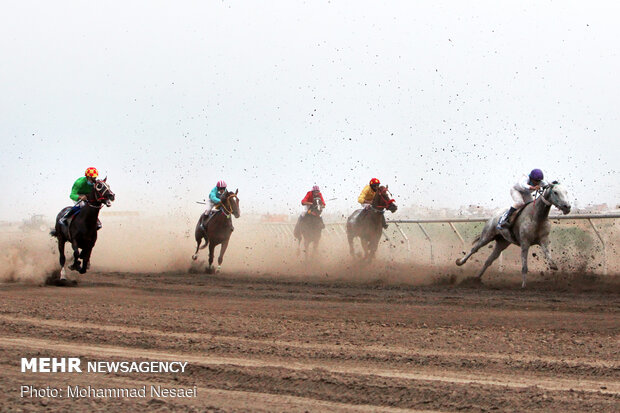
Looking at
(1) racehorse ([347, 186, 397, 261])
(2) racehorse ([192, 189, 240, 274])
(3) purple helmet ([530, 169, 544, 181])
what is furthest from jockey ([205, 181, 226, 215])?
(3) purple helmet ([530, 169, 544, 181])

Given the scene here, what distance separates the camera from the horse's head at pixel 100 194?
531 inches

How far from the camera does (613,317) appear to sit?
9.38 metres

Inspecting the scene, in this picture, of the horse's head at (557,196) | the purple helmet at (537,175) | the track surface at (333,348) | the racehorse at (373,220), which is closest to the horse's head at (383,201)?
the racehorse at (373,220)

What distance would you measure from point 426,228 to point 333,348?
527 inches

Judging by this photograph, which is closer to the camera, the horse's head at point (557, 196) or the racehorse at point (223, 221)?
the horse's head at point (557, 196)

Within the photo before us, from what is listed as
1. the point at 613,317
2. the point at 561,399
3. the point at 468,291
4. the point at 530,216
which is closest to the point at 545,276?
the point at 530,216

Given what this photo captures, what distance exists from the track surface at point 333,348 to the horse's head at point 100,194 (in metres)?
2.02

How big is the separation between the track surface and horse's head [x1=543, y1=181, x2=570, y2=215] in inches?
66.8

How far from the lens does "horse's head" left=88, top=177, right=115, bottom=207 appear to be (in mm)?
13492

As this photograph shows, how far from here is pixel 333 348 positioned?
7.10 metres

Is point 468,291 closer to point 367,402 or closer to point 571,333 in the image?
point 571,333

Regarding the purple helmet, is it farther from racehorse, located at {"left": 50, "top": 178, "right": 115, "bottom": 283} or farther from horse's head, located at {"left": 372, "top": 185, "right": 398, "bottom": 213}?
racehorse, located at {"left": 50, "top": 178, "right": 115, "bottom": 283}

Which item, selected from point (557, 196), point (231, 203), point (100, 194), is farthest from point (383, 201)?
point (100, 194)

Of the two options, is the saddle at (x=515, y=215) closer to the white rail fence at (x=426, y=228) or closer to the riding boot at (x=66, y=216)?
the white rail fence at (x=426, y=228)
